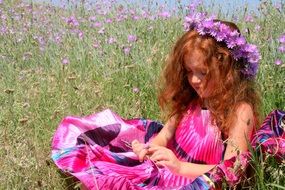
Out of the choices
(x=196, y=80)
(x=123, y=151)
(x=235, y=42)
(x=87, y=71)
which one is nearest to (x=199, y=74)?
(x=196, y=80)

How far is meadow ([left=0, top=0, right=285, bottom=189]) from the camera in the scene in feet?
8.20

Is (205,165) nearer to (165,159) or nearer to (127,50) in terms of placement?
(165,159)

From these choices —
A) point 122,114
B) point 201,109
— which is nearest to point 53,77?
point 122,114

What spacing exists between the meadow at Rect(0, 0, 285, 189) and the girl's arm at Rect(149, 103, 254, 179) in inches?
5.3

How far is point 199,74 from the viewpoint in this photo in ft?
7.33

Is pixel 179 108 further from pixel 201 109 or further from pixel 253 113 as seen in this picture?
pixel 253 113

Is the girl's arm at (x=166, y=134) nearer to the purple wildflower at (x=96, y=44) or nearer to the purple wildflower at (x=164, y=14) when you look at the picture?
the purple wildflower at (x=96, y=44)

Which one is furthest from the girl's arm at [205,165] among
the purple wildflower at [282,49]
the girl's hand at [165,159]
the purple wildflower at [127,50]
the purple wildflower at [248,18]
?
the purple wildflower at [248,18]

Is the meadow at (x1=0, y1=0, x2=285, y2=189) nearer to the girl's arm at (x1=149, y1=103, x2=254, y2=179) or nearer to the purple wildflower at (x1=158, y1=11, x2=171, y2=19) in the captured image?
the purple wildflower at (x1=158, y1=11, x2=171, y2=19)

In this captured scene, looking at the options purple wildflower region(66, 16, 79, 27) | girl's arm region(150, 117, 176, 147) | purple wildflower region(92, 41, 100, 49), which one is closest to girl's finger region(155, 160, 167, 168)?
girl's arm region(150, 117, 176, 147)

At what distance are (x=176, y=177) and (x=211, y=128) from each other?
0.27 meters

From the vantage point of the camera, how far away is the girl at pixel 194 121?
2156mm

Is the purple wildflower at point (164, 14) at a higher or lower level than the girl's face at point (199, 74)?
lower

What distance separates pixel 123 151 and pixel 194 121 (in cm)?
47
